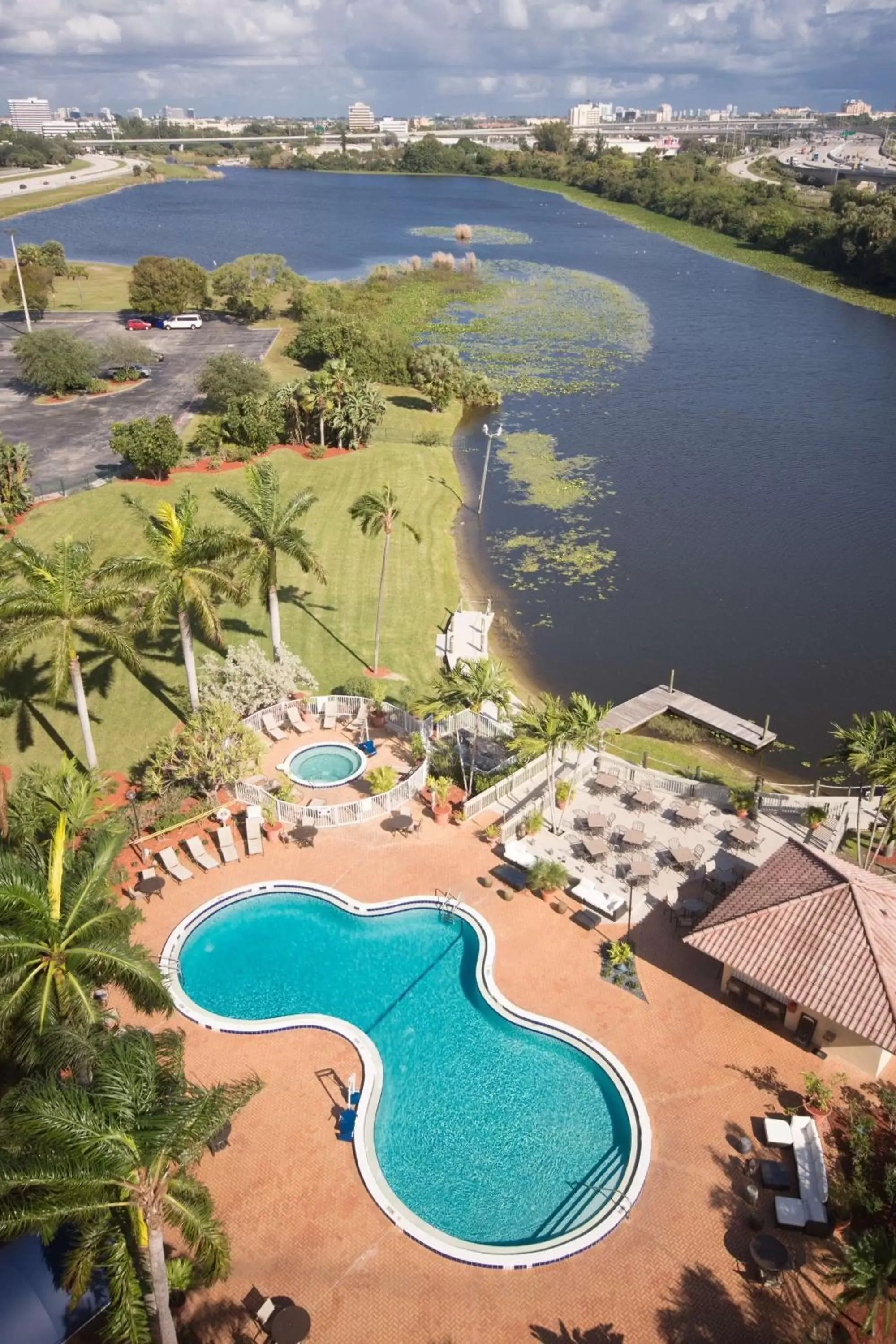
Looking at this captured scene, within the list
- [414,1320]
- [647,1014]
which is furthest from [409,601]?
[414,1320]

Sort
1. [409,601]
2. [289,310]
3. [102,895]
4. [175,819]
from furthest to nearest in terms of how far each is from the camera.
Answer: [289,310], [409,601], [175,819], [102,895]

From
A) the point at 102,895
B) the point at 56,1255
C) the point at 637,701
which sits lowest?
the point at 637,701

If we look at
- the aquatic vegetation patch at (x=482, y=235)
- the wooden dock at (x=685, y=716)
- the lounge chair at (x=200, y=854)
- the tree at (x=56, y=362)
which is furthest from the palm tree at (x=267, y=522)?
the aquatic vegetation patch at (x=482, y=235)

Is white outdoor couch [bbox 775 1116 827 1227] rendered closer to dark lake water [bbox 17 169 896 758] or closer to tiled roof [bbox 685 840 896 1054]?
tiled roof [bbox 685 840 896 1054]

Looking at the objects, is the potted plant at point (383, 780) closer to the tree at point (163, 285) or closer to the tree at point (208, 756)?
the tree at point (208, 756)

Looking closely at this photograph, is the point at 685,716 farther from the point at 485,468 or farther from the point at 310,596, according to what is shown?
the point at 485,468

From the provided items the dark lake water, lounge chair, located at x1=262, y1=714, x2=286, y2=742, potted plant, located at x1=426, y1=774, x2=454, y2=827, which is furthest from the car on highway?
potted plant, located at x1=426, y1=774, x2=454, y2=827

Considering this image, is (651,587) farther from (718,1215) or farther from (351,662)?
(718,1215)

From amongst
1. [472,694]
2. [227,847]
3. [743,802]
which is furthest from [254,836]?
[743,802]
